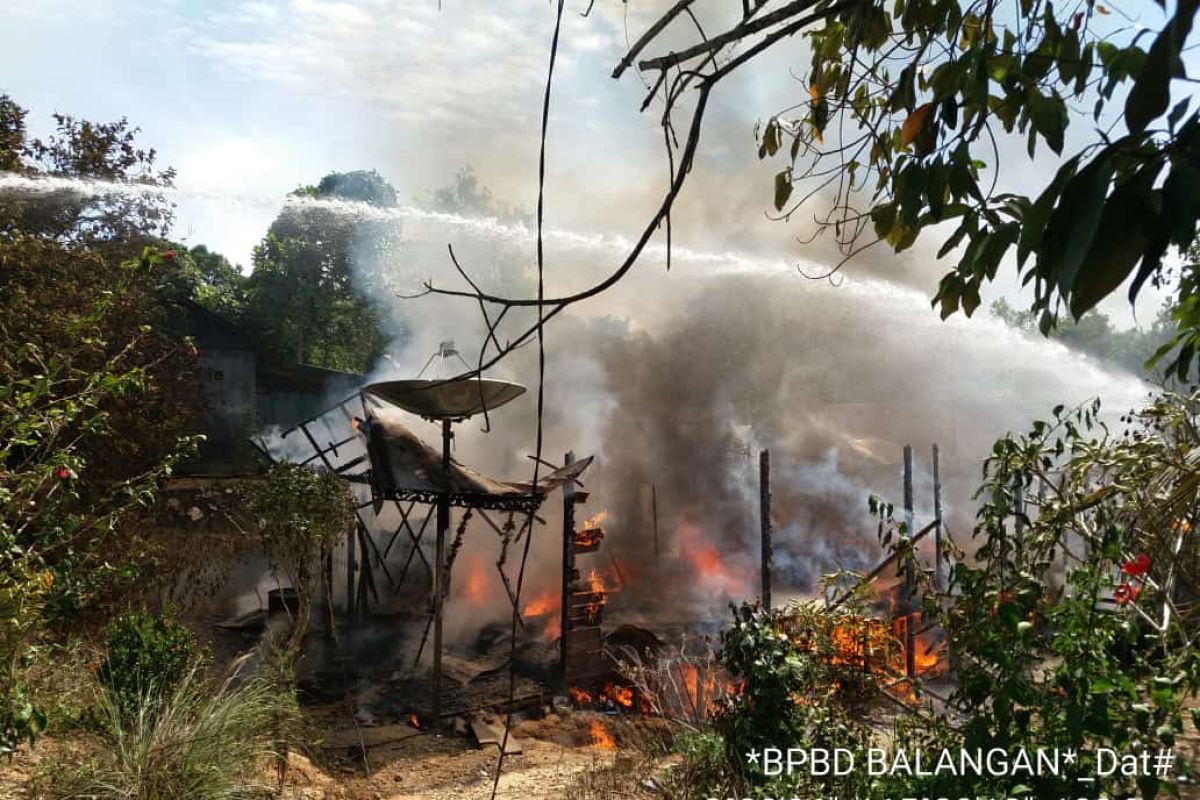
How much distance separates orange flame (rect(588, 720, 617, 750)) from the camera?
9.29 m

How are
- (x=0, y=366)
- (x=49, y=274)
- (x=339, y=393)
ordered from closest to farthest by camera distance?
1. (x=0, y=366)
2. (x=49, y=274)
3. (x=339, y=393)

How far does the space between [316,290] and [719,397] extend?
14.6 m

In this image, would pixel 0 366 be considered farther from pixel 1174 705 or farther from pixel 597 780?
pixel 1174 705

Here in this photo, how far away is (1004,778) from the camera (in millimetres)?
3518

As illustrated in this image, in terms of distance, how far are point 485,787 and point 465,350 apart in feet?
58.5

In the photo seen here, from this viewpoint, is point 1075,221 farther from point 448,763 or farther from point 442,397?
point 448,763

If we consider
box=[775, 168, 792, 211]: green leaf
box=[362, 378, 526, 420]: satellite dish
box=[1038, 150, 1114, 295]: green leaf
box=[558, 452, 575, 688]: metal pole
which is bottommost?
box=[558, 452, 575, 688]: metal pole

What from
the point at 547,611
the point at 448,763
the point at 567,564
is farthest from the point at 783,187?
the point at 547,611

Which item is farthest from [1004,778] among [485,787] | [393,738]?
[393,738]

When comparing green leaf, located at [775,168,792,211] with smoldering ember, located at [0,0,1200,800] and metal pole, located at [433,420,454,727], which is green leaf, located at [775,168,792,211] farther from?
metal pole, located at [433,420,454,727]

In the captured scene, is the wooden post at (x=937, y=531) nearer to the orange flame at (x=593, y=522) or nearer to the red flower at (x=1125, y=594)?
the red flower at (x=1125, y=594)

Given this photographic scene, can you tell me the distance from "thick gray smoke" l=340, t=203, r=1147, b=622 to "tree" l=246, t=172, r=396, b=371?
2.99 ft

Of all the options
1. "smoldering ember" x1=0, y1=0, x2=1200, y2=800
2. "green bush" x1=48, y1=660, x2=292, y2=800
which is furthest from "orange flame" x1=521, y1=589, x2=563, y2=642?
"green bush" x1=48, y1=660, x2=292, y2=800

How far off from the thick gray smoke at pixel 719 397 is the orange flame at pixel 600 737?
529 cm
